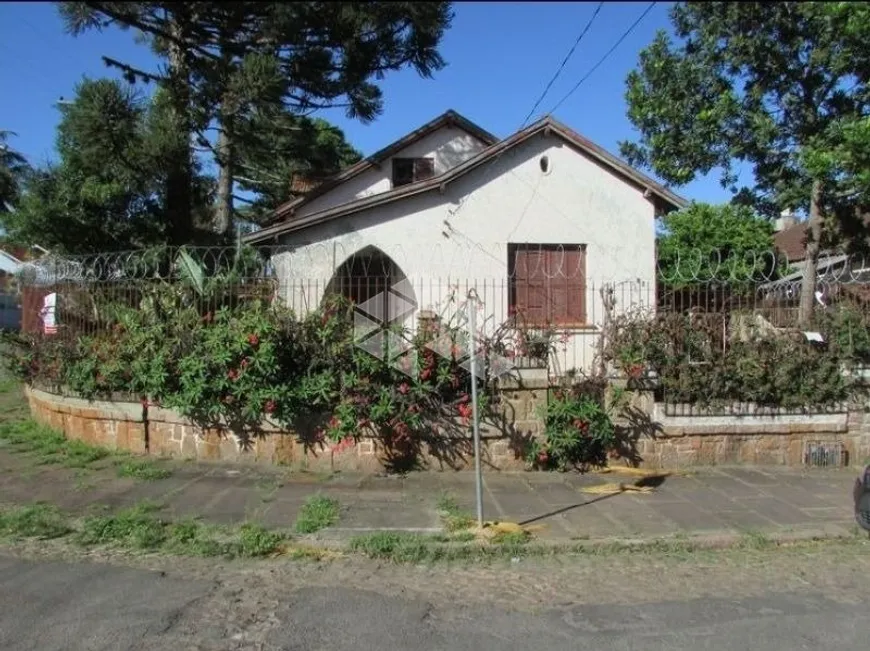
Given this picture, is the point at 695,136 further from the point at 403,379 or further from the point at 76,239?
the point at 76,239

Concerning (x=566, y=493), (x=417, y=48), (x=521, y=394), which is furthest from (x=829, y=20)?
(x=566, y=493)

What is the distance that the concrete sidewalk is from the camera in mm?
6449

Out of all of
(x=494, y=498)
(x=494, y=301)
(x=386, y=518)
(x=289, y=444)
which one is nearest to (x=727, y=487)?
(x=494, y=498)

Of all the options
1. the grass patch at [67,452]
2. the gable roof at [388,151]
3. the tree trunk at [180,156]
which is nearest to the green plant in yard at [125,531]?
the grass patch at [67,452]

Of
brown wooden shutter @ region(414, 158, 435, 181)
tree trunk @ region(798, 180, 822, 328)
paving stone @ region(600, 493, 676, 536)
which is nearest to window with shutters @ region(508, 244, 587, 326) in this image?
tree trunk @ region(798, 180, 822, 328)

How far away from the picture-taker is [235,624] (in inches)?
174

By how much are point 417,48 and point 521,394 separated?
4.78 metres

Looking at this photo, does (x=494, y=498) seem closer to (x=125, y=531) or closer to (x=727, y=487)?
(x=727, y=487)

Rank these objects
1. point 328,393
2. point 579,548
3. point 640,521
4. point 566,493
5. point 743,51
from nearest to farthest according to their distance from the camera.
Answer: point 579,548
point 640,521
point 566,493
point 328,393
point 743,51

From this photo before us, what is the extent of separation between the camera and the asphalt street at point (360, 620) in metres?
4.17

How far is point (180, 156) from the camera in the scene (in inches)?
410

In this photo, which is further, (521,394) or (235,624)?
(521,394)

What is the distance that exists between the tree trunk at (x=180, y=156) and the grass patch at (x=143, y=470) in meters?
4.36

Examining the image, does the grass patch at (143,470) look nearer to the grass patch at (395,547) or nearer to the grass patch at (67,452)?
the grass patch at (67,452)
